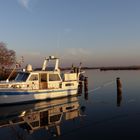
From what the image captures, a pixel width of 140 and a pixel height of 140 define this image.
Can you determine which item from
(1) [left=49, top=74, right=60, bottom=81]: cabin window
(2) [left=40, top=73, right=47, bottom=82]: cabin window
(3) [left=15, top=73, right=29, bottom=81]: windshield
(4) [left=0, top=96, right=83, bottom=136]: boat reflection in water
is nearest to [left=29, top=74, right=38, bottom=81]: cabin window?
(3) [left=15, top=73, right=29, bottom=81]: windshield

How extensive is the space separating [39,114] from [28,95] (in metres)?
5.19

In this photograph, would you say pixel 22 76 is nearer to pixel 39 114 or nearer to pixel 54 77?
pixel 54 77

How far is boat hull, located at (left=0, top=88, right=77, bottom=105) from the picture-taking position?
1005 inches

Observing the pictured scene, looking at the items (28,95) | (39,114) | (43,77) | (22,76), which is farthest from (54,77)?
(39,114)

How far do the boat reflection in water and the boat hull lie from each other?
59cm

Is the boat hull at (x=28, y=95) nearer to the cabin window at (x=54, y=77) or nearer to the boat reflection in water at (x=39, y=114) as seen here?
the boat reflection in water at (x=39, y=114)

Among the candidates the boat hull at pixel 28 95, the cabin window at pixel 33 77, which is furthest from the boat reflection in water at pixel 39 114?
the cabin window at pixel 33 77

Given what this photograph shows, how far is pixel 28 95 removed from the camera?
27203 mm

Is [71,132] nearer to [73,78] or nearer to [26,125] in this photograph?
[26,125]

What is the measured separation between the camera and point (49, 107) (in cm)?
2573

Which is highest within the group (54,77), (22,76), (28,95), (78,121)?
(22,76)

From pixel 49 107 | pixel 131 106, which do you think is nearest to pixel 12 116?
pixel 49 107

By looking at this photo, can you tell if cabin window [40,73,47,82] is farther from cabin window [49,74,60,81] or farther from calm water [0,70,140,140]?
calm water [0,70,140,140]

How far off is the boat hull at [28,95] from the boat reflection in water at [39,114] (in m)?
0.59
